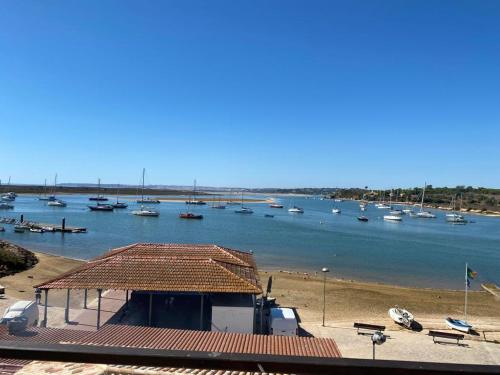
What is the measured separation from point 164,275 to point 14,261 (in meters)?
24.5

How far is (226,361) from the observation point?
5.54 ft

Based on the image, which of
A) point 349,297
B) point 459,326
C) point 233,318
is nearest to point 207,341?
point 233,318

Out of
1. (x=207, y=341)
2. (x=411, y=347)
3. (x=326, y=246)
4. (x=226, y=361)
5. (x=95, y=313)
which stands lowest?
A: (x=326, y=246)

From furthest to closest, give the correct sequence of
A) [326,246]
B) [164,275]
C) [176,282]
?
[326,246] → [164,275] → [176,282]

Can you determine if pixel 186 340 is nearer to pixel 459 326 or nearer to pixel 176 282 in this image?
pixel 176 282

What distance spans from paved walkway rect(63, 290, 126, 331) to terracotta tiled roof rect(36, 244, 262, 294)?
5.93ft

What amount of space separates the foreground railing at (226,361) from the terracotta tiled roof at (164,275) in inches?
577

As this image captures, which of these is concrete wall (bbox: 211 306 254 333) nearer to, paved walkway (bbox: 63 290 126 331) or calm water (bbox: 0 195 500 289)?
paved walkway (bbox: 63 290 126 331)

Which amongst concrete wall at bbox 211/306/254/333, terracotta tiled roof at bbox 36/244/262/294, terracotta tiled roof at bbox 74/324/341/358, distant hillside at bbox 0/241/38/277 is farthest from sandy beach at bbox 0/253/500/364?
terracotta tiled roof at bbox 74/324/341/358

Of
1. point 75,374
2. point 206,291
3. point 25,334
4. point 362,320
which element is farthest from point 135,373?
point 362,320

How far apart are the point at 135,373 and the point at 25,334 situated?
8.52 m

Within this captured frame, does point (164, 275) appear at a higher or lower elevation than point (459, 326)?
higher

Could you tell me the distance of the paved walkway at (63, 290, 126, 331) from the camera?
56.0 ft

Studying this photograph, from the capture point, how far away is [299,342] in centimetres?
1336
